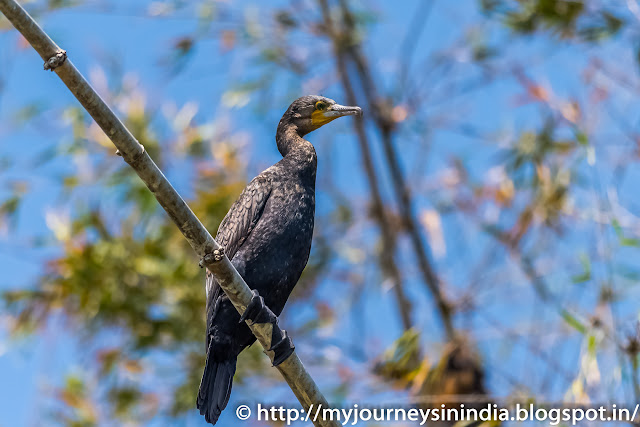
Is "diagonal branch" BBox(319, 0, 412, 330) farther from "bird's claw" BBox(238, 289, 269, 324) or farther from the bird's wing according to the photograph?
"bird's claw" BBox(238, 289, 269, 324)

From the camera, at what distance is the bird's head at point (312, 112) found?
9.90 feet

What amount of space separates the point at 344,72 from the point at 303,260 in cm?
342

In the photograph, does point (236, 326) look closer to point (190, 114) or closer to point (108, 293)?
point (108, 293)

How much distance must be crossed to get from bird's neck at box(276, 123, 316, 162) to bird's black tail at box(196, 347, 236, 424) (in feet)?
2.68

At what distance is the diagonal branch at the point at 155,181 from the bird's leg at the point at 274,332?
0.05ft

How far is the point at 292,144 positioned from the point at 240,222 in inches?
15.7

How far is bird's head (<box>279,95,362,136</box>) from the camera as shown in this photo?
3.02 m

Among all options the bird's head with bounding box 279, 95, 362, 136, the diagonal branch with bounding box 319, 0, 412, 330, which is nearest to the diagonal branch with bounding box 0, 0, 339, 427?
the bird's head with bounding box 279, 95, 362, 136

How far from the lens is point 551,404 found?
3311 mm

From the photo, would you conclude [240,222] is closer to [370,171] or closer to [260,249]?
[260,249]

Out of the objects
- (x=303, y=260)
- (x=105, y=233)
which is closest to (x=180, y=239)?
(x=105, y=233)

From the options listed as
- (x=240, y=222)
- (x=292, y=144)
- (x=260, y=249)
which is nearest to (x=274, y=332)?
(x=260, y=249)

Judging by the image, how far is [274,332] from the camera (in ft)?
7.89

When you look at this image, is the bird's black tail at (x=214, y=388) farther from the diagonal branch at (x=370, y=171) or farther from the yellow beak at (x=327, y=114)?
the diagonal branch at (x=370, y=171)
